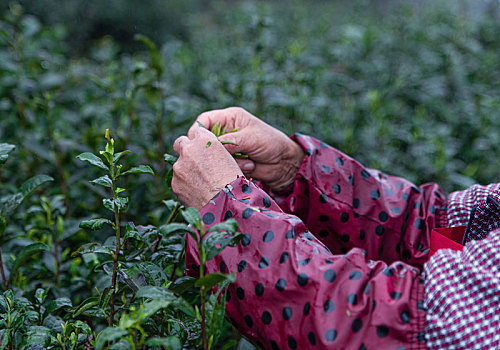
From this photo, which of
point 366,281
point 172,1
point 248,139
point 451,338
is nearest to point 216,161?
point 248,139

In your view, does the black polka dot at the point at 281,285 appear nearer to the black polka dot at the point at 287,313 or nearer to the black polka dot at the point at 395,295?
the black polka dot at the point at 287,313

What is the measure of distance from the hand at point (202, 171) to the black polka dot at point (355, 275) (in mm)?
427

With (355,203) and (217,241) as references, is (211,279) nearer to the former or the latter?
(217,241)

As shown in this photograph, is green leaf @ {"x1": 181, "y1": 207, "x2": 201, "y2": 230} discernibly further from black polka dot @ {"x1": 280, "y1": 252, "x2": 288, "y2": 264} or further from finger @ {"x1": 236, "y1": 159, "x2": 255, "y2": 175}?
finger @ {"x1": 236, "y1": 159, "x2": 255, "y2": 175}

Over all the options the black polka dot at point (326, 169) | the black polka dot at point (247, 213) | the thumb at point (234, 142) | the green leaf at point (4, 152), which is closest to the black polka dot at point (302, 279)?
the black polka dot at point (247, 213)

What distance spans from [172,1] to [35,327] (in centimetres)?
847

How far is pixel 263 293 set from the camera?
3.83ft

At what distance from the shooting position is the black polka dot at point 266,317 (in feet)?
3.83

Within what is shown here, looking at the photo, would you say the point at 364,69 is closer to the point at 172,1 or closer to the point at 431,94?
the point at 431,94

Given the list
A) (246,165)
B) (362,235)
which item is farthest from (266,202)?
(362,235)

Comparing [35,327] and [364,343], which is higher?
[364,343]

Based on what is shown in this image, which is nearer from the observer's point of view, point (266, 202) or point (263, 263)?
point (263, 263)

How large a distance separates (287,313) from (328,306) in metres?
0.10

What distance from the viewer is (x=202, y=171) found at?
138 cm
